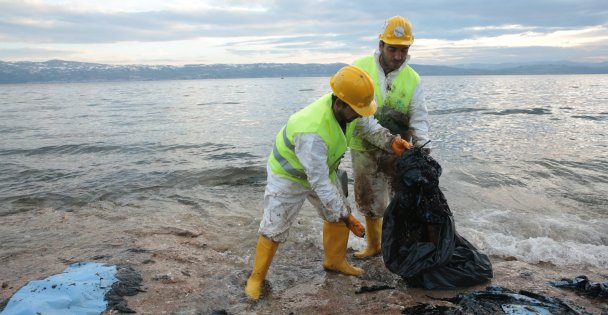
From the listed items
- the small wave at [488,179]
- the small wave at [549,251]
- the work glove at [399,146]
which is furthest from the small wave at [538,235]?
the work glove at [399,146]

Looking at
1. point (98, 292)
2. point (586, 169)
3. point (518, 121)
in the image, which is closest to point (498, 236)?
point (98, 292)

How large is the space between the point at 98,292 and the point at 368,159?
257 centimetres

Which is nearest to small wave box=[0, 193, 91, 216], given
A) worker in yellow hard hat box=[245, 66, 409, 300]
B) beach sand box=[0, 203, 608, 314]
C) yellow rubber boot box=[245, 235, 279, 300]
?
beach sand box=[0, 203, 608, 314]

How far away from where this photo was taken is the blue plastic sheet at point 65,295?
3045 millimetres

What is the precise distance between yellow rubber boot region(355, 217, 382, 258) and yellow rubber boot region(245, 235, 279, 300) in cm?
123

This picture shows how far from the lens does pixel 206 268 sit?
4.33 metres

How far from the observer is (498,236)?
17.3 feet

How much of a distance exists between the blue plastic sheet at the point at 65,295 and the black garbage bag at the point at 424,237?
89.6 inches

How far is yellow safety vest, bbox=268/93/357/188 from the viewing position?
3.21 metres

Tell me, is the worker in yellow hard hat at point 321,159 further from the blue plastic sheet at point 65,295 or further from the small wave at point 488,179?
the small wave at point 488,179

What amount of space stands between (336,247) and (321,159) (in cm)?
116

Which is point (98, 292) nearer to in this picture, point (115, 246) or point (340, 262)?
point (115, 246)

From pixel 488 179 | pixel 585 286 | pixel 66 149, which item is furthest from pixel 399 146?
pixel 66 149

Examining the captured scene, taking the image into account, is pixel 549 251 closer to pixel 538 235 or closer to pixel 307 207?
pixel 538 235
